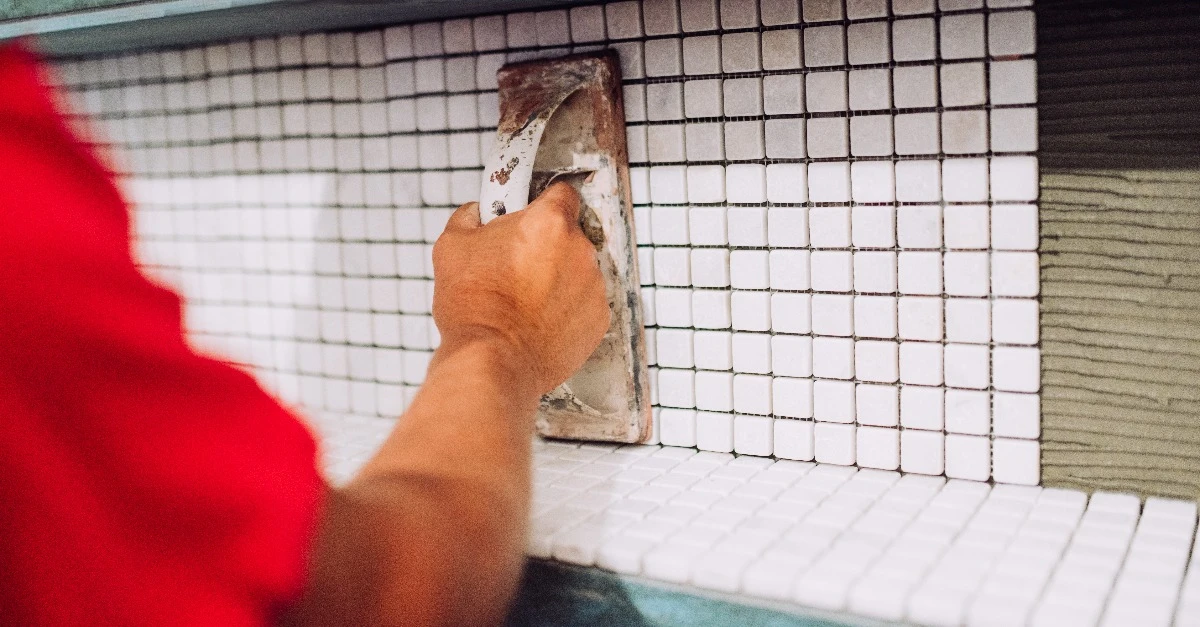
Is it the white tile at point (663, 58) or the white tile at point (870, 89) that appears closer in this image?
the white tile at point (870, 89)

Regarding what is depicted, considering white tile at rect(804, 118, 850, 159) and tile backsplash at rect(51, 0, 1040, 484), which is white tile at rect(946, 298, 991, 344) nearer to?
tile backsplash at rect(51, 0, 1040, 484)

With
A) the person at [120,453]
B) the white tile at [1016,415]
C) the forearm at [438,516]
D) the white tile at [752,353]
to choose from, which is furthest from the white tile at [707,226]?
the person at [120,453]

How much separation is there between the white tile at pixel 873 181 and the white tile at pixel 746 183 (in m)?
0.09

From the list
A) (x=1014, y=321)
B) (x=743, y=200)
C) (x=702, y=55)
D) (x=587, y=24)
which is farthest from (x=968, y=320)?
(x=587, y=24)

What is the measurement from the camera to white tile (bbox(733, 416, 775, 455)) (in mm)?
1018

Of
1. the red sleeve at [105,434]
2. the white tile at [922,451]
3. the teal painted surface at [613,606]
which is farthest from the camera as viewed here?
the white tile at [922,451]

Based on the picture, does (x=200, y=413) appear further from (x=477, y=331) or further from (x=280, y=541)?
(x=477, y=331)

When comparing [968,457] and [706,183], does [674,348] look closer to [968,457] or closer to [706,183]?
[706,183]

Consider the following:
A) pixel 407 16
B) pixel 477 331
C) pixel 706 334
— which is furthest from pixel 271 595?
pixel 407 16

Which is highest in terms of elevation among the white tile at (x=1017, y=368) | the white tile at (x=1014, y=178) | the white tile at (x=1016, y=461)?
the white tile at (x=1014, y=178)

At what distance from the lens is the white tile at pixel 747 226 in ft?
3.22

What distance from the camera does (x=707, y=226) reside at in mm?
1016

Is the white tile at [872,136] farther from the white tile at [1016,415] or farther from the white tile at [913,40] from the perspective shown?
the white tile at [1016,415]

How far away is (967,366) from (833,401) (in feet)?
0.45
